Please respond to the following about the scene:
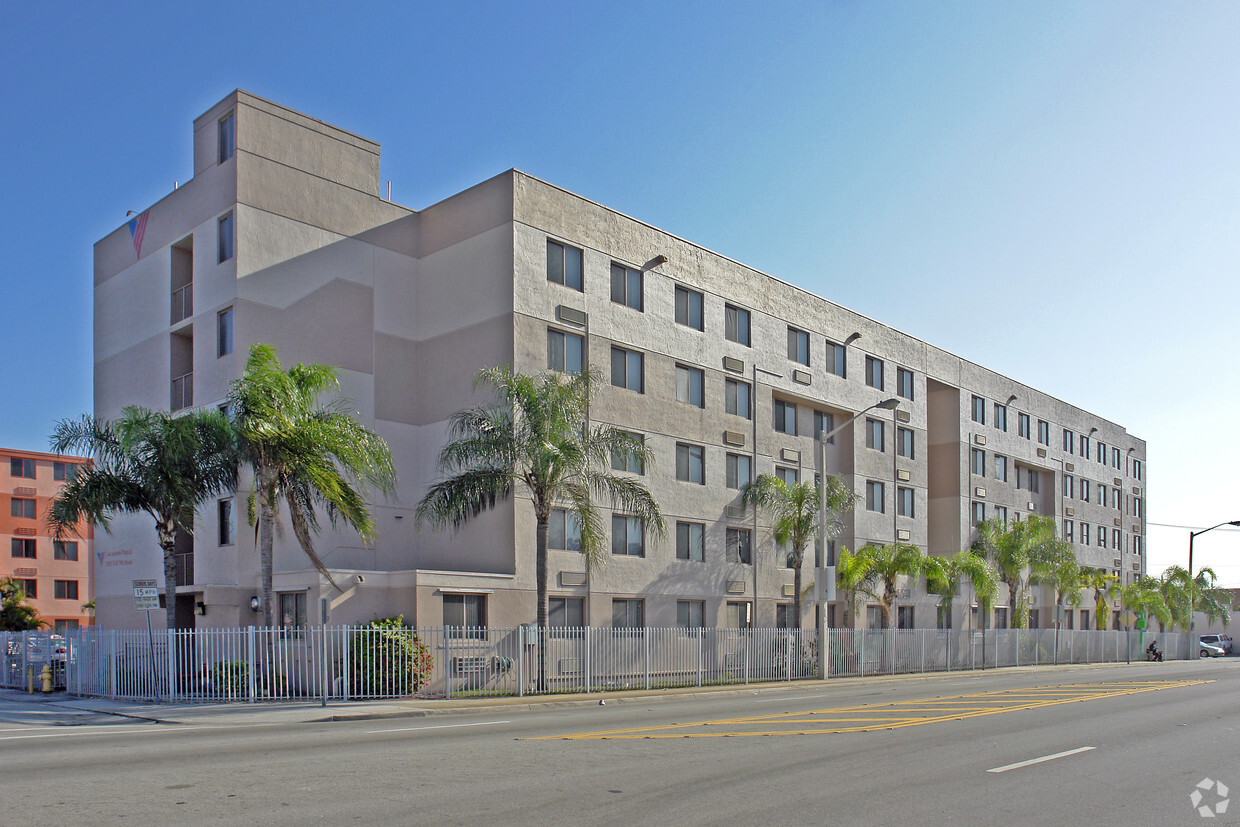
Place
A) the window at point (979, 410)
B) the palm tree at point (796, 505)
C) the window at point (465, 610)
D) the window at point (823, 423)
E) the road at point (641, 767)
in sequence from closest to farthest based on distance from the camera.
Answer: the road at point (641, 767)
the window at point (465, 610)
the palm tree at point (796, 505)
the window at point (823, 423)
the window at point (979, 410)

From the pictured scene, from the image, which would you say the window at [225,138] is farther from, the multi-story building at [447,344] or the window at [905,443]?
the window at [905,443]

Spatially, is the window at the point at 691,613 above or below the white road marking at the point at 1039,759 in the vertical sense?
below

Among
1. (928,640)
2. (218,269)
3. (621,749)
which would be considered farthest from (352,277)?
(928,640)

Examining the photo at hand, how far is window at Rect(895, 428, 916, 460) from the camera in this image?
46.7 m

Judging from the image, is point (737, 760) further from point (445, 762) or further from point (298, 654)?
point (298, 654)

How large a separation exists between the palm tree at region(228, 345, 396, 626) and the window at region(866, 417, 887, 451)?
25.2m

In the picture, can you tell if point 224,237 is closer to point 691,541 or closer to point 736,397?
point 691,541

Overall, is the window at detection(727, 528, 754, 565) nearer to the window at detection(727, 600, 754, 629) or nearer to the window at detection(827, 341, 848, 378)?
the window at detection(727, 600, 754, 629)

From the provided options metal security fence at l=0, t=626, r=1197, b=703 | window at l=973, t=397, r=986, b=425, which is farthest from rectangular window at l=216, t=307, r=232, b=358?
window at l=973, t=397, r=986, b=425

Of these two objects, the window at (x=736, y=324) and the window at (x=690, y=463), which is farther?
the window at (x=736, y=324)

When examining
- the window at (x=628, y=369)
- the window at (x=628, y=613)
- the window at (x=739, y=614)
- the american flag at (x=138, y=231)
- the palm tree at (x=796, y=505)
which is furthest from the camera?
the window at (x=739, y=614)

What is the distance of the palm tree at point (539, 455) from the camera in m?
25.9

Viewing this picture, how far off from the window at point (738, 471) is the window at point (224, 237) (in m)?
17.7

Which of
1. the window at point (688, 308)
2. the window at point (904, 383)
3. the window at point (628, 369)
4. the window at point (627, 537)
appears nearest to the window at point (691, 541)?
the window at point (627, 537)
